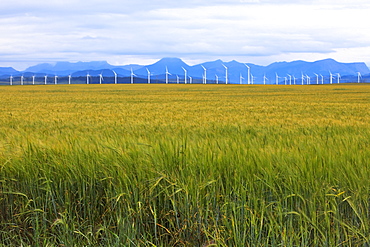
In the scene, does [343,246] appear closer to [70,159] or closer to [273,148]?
[273,148]

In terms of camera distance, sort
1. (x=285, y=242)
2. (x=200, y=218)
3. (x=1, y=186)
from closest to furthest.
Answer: (x=285, y=242)
(x=200, y=218)
(x=1, y=186)

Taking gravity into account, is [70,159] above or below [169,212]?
above

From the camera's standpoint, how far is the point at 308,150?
17.6 feet

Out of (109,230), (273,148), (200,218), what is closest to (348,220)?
(273,148)

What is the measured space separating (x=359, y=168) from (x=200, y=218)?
180cm

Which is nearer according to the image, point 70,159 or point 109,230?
point 109,230

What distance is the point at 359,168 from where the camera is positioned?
15.7 ft

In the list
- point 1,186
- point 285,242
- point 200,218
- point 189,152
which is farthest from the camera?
point 1,186

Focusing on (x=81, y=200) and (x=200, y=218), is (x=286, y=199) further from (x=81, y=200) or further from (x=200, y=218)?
(x=81, y=200)

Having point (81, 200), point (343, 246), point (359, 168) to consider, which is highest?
point (359, 168)

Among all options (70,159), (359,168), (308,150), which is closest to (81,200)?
(70,159)

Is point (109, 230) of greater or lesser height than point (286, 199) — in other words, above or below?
below

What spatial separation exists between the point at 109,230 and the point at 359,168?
2.83 meters

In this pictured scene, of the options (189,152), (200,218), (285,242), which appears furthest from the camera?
(189,152)
